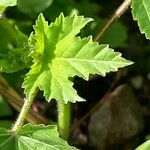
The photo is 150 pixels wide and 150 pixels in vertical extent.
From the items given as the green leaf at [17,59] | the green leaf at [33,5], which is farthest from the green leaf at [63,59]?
the green leaf at [33,5]

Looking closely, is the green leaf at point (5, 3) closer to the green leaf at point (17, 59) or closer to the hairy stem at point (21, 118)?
the green leaf at point (17, 59)

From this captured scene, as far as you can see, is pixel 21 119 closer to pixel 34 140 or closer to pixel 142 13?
pixel 34 140

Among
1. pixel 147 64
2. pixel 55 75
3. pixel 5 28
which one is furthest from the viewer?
pixel 147 64

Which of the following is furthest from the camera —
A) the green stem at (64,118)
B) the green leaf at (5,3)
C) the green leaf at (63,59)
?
the green stem at (64,118)

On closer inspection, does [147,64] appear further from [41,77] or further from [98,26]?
[41,77]

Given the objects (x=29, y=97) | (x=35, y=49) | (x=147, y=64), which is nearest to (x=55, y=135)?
(x=29, y=97)

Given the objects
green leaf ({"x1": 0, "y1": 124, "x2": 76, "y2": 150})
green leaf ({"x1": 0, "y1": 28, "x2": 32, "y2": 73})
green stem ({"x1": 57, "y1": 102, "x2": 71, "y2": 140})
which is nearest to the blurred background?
green stem ({"x1": 57, "y1": 102, "x2": 71, "y2": 140})
